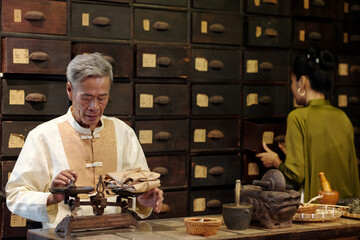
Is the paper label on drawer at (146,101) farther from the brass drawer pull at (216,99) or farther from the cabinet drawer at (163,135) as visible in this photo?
the brass drawer pull at (216,99)

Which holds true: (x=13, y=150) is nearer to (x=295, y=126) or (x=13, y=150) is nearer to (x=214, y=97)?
(x=214, y=97)

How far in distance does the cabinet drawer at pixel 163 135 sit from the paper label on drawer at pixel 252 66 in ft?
2.27

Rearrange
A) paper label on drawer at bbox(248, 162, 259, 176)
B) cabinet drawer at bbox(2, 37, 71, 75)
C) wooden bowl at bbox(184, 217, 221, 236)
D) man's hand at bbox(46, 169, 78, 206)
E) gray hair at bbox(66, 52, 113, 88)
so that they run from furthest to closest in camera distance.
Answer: paper label on drawer at bbox(248, 162, 259, 176)
cabinet drawer at bbox(2, 37, 71, 75)
gray hair at bbox(66, 52, 113, 88)
man's hand at bbox(46, 169, 78, 206)
wooden bowl at bbox(184, 217, 221, 236)

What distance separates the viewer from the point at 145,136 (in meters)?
4.56

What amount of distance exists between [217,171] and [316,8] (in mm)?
1596

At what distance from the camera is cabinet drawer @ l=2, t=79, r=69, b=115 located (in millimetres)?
4102

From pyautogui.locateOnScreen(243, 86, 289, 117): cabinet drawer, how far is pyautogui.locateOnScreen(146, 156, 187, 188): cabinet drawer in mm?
687

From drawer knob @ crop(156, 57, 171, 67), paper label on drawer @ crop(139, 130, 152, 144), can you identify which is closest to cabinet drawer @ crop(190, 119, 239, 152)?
paper label on drawer @ crop(139, 130, 152, 144)

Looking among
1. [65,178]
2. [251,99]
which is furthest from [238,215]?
[251,99]

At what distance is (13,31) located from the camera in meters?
4.09

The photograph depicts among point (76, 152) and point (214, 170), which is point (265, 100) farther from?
point (76, 152)

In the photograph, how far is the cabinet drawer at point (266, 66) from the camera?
16.5 ft

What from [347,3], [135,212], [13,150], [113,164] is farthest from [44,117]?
[347,3]

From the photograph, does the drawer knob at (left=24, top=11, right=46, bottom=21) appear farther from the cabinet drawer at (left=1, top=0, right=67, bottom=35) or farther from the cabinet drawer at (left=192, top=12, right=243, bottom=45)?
the cabinet drawer at (left=192, top=12, right=243, bottom=45)
